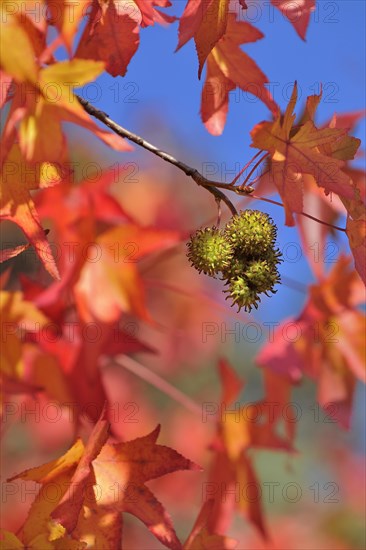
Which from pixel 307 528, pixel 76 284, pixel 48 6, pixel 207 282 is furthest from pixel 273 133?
pixel 307 528

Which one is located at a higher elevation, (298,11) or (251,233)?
(298,11)

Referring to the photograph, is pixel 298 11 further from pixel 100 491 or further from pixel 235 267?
pixel 100 491

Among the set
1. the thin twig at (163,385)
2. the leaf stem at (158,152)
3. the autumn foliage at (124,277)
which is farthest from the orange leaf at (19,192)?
the thin twig at (163,385)

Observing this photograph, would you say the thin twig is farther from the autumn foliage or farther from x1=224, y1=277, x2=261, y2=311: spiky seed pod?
x1=224, y1=277, x2=261, y2=311: spiky seed pod

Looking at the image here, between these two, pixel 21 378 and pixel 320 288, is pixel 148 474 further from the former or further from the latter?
pixel 320 288

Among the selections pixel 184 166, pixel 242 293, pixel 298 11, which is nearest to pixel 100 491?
pixel 242 293

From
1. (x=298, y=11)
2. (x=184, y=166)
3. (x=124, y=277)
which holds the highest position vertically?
(x=298, y=11)

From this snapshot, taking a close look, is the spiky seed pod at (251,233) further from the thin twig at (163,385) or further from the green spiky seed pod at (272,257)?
the thin twig at (163,385)

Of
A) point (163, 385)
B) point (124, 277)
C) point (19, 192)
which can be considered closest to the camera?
point (19, 192)
